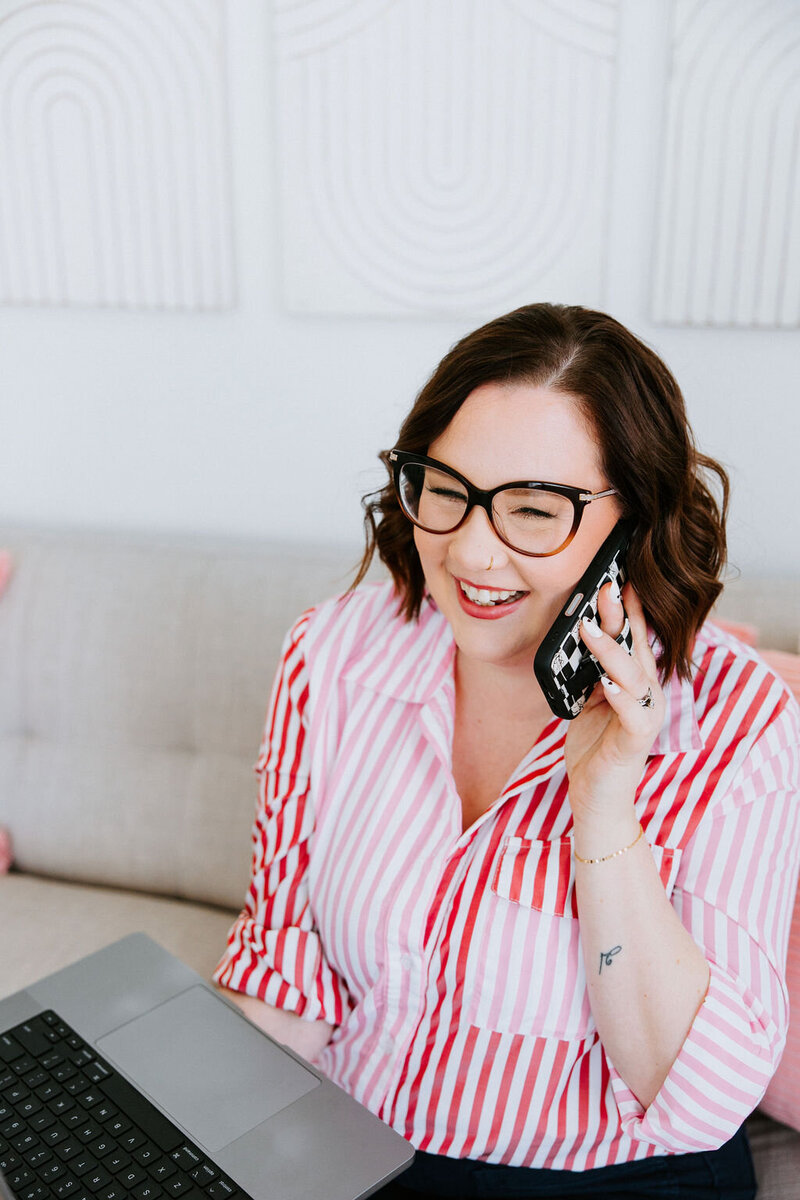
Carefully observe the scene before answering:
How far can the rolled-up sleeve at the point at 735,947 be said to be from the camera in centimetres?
91

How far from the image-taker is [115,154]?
5.32ft

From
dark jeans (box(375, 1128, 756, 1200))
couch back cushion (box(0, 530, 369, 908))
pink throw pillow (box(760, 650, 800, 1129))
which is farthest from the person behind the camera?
couch back cushion (box(0, 530, 369, 908))

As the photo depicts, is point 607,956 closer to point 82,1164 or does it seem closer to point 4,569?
point 82,1164

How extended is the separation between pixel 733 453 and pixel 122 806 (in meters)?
1.11

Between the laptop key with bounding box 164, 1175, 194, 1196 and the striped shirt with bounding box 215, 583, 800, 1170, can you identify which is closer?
the laptop key with bounding box 164, 1175, 194, 1196

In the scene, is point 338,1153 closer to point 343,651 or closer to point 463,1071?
point 463,1071

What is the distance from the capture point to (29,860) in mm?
1693

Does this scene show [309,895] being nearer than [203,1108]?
No

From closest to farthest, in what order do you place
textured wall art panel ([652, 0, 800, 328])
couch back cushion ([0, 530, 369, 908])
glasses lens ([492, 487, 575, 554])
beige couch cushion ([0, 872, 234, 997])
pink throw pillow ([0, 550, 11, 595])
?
1. glasses lens ([492, 487, 575, 554])
2. textured wall art panel ([652, 0, 800, 328])
3. beige couch cushion ([0, 872, 234, 997])
4. couch back cushion ([0, 530, 369, 908])
5. pink throw pillow ([0, 550, 11, 595])

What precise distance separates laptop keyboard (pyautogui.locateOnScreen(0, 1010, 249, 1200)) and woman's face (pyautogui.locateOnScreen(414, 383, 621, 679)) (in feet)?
1.73

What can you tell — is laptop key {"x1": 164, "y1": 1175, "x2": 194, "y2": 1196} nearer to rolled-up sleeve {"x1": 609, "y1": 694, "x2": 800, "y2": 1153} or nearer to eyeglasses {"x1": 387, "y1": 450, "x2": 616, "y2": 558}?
rolled-up sleeve {"x1": 609, "y1": 694, "x2": 800, "y2": 1153}

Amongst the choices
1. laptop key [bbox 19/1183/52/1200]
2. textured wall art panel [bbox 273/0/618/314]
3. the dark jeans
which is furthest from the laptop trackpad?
textured wall art panel [bbox 273/0/618/314]

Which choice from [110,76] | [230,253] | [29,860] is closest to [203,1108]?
[29,860]

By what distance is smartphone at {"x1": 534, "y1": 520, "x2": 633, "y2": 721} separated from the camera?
0.90 meters
